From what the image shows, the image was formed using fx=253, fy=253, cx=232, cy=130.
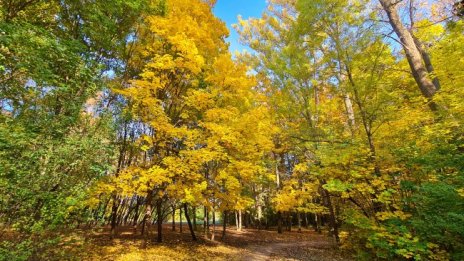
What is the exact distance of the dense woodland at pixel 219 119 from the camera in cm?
535

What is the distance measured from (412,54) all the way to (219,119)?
6.91 metres

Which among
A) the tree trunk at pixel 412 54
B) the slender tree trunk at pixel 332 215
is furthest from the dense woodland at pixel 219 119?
the slender tree trunk at pixel 332 215

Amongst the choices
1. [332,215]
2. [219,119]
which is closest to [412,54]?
[219,119]

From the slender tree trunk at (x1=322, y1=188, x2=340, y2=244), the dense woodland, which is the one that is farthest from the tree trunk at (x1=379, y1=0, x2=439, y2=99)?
the slender tree trunk at (x1=322, y1=188, x2=340, y2=244)

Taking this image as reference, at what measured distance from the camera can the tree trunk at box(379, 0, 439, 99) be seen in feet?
26.0

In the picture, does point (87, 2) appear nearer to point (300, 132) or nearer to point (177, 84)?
point (177, 84)

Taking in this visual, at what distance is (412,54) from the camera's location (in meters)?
8.16

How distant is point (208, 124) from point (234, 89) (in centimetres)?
215

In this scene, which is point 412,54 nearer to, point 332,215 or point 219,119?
point 219,119

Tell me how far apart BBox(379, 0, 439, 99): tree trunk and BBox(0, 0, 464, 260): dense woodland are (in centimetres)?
4

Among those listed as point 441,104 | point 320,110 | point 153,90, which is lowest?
point 441,104

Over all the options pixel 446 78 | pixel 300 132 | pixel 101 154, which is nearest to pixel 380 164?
pixel 300 132

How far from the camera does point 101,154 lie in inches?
265

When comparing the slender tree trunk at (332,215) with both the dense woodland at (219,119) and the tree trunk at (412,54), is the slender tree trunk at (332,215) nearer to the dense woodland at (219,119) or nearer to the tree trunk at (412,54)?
the dense woodland at (219,119)
